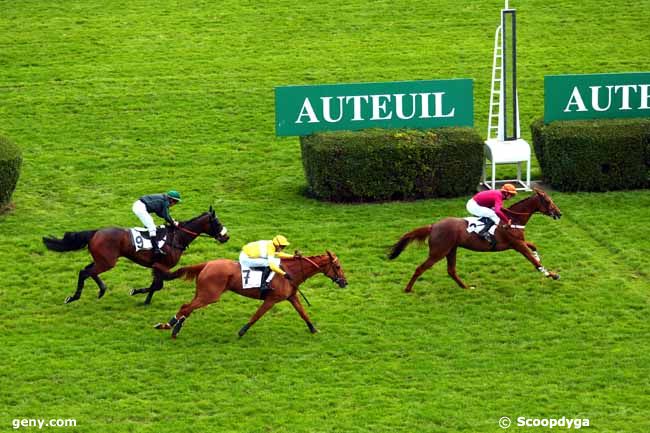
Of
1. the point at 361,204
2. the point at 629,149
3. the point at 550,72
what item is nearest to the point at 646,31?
the point at 550,72

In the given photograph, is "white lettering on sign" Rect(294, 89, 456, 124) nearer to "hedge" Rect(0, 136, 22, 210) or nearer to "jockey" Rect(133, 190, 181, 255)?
"hedge" Rect(0, 136, 22, 210)

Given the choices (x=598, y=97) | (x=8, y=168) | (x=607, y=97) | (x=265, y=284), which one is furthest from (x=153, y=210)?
(x=607, y=97)

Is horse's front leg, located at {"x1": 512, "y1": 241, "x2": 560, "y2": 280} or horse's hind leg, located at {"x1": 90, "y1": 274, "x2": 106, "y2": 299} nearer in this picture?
horse's hind leg, located at {"x1": 90, "y1": 274, "x2": 106, "y2": 299}

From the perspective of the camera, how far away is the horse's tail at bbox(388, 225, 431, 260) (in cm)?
1816

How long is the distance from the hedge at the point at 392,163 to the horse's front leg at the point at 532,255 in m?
3.50

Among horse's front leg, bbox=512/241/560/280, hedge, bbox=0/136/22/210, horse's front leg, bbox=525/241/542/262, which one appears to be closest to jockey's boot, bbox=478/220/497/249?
horse's front leg, bbox=512/241/560/280

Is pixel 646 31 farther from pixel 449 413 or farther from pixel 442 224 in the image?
pixel 449 413

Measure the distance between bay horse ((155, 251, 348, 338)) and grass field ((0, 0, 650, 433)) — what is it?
45 cm

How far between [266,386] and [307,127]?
7.22 m

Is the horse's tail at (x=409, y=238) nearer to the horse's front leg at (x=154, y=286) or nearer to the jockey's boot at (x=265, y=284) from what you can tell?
the jockey's boot at (x=265, y=284)

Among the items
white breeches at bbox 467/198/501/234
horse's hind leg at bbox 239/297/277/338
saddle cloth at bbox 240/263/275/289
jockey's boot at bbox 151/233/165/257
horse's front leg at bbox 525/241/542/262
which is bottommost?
horse's hind leg at bbox 239/297/277/338

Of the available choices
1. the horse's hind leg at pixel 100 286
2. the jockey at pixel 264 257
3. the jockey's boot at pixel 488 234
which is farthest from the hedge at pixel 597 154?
the horse's hind leg at pixel 100 286

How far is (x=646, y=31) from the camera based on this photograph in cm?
3022

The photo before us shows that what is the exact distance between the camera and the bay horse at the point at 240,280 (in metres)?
16.5
